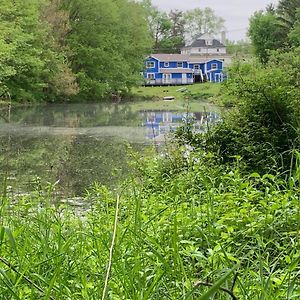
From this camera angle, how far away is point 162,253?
1.83 metres

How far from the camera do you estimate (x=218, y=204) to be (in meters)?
2.65

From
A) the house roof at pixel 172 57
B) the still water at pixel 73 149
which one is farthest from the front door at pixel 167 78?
the still water at pixel 73 149

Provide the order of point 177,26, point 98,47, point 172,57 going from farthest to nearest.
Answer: point 177,26 < point 172,57 < point 98,47

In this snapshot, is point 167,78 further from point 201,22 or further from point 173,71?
point 201,22

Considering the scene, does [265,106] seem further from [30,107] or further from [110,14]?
[110,14]

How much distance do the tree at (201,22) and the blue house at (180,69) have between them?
3137 mm

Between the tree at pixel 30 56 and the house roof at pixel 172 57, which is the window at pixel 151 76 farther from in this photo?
the tree at pixel 30 56

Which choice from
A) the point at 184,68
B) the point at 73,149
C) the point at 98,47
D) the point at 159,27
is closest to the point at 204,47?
the point at 184,68

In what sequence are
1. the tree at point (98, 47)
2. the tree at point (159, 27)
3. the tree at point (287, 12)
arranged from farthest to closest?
the tree at point (159, 27), the tree at point (287, 12), the tree at point (98, 47)

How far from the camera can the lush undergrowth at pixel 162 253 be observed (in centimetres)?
138

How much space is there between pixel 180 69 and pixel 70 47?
74.0 ft

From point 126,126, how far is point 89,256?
14642 millimetres

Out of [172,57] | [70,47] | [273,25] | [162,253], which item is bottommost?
[162,253]

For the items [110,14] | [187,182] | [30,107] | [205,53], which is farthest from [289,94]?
[205,53]
